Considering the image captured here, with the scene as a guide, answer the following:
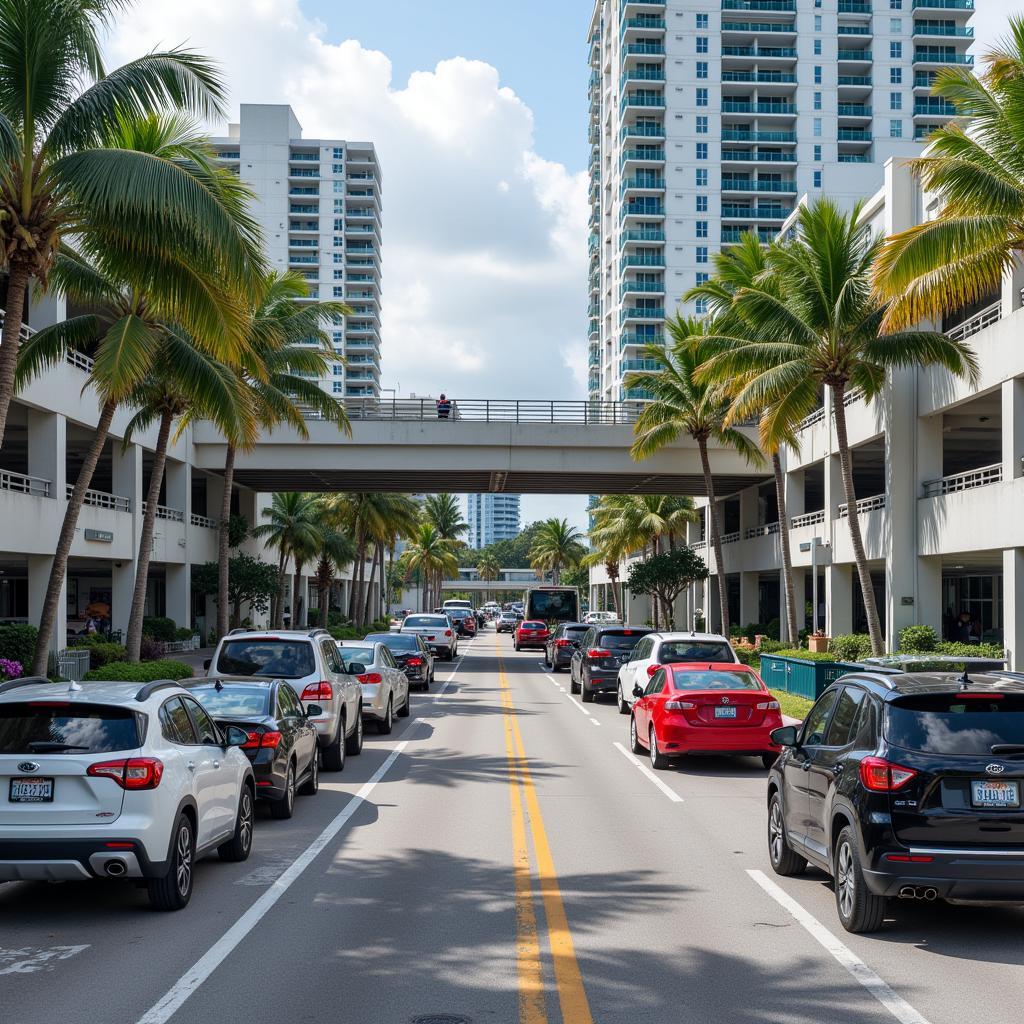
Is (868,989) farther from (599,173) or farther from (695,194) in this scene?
(599,173)

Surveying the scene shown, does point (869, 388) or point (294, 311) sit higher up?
point (294, 311)

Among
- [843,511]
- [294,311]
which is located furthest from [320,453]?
[843,511]

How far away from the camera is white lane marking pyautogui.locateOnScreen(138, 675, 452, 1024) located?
6.33m

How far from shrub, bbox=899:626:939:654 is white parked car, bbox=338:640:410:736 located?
1242 cm

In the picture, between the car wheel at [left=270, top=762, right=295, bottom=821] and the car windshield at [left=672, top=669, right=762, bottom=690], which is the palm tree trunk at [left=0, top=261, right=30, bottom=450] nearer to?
the car wheel at [left=270, top=762, right=295, bottom=821]

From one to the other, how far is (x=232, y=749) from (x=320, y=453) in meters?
32.7

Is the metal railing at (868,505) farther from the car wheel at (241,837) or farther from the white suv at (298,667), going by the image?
the car wheel at (241,837)

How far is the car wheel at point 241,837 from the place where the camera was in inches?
394

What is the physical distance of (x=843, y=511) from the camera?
1422 inches

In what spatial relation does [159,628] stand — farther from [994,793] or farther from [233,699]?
[994,793]

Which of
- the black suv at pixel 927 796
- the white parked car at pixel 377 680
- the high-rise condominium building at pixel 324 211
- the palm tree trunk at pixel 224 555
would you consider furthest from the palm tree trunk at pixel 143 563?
the high-rise condominium building at pixel 324 211

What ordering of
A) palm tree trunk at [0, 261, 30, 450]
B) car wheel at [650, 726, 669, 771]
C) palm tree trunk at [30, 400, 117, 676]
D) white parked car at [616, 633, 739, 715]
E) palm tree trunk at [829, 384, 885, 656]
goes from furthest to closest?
A: palm tree trunk at [829, 384, 885, 656] < white parked car at [616, 633, 739, 715] < palm tree trunk at [30, 400, 117, 676] < car wheel at [650, 726, 669, 771] < palm tree trunk at [0, 261, 30, 450]

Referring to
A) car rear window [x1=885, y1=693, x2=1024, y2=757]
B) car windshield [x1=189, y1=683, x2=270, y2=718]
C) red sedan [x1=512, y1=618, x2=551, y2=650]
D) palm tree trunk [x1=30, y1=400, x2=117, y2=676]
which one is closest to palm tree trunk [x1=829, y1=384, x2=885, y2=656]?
palm tree trunk [x1=30, y1=400, x2=117, y2=676]

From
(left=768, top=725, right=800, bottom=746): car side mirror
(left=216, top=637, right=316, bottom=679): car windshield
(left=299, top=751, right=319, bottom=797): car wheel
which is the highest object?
(left=216, top=637, right=316, bottom=679): car windshield
